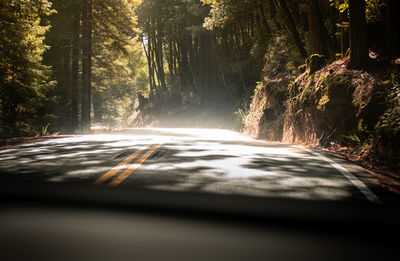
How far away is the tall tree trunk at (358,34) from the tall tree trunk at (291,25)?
14.7ft

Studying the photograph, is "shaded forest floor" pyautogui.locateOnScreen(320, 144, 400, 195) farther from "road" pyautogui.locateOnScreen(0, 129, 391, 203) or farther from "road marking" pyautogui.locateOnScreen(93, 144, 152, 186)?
"road marking" pyautogui.locateOnScreen(93, 144, 152, 186)

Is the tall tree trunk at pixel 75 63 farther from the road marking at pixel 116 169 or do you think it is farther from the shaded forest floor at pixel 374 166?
the shaded forest floor at pixel 374 166

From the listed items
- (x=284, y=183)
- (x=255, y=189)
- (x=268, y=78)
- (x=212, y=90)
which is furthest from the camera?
(x=212, y=90)

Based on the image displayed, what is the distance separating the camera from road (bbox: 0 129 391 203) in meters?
5.33

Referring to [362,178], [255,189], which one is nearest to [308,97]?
[362,178]

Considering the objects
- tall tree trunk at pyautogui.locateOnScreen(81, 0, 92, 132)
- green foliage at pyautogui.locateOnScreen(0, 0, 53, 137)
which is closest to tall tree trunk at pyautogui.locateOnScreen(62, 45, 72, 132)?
tall tree trunk at pyautogui.locateOnScreen(81, 0, 92, 132)

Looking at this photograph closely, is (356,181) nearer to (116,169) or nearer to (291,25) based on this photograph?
(116,169)

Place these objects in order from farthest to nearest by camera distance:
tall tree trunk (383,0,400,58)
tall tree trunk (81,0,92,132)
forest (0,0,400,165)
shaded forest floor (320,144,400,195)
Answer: tall tree trunk (81,0,92,132)
tall tree trunk (383,0,400,58)
forest (0,0,400,165)
shaded forest floor (320,144,400,195)

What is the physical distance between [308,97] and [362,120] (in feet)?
11.5

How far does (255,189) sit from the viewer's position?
533 centimetres

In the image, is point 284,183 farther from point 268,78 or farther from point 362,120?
point 268,78

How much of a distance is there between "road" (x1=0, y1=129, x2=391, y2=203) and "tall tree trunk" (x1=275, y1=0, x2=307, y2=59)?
7926 mm

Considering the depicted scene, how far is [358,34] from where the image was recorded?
11.4 metres

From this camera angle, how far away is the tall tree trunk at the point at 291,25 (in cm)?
1544
